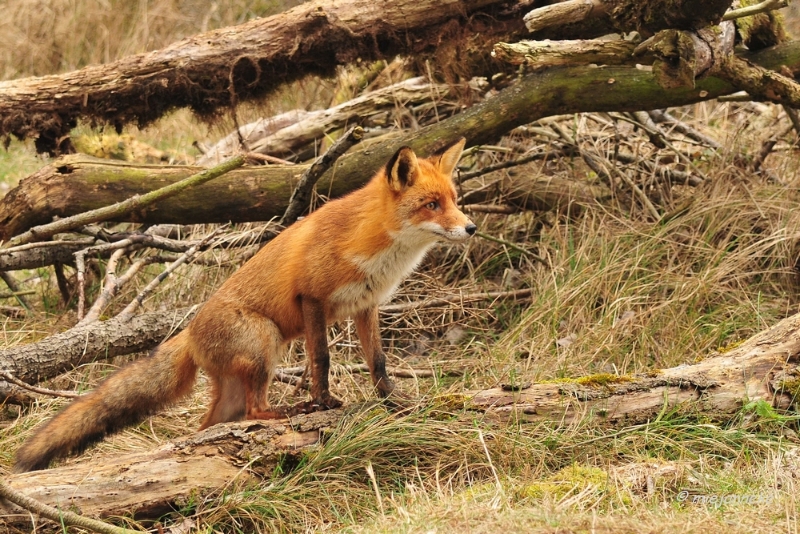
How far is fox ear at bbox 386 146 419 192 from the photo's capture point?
543 cm

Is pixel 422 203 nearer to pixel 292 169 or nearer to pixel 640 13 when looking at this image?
pixel 640 13

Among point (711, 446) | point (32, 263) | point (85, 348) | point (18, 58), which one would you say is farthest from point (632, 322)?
point (18, 58)

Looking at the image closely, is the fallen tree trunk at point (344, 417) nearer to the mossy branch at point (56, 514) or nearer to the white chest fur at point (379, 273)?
the mossy branch at point (56, 514)

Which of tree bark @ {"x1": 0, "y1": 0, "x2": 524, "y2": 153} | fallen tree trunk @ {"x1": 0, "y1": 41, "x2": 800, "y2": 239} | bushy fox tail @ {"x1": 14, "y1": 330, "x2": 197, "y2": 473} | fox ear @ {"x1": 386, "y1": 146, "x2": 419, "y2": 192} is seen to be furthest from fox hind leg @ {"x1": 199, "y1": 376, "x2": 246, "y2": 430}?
tree bark @ {"x1": 0, "y1": 0, "x2": 524, "y2": 153}

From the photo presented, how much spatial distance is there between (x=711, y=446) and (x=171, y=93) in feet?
17.6

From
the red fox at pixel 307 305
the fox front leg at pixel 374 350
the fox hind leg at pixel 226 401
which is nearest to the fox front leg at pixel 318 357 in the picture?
the red fox at pixel 307 305

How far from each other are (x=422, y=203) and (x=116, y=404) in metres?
2.21

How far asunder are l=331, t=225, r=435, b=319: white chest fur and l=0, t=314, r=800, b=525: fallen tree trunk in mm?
698

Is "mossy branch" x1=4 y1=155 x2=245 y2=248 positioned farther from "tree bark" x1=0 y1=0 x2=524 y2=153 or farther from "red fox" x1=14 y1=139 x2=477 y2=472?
"tree bark" x1=0 y1=0 x2=524 y2=153

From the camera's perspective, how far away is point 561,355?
262 inches

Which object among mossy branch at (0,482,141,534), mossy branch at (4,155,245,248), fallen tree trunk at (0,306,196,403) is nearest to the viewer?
mossy branch at (0,482,141,534)

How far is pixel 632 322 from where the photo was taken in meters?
6.92

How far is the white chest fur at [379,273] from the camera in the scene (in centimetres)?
544

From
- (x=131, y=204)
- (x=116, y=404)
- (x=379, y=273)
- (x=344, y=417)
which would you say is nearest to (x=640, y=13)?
(x=379, y=273)
